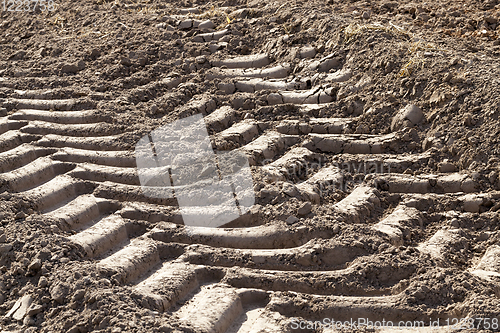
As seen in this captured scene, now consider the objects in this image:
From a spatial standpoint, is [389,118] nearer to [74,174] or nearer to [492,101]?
[492,101]

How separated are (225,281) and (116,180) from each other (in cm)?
122

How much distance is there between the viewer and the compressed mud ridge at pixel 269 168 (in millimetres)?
2381

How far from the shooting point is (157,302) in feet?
7.76

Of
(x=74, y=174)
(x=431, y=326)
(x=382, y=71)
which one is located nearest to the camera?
(x=431, y=326)

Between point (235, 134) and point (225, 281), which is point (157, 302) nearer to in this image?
point (225, 281)

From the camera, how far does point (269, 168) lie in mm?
3285

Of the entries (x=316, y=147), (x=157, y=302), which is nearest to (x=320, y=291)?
(x=157, y=302)

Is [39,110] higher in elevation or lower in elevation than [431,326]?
higher

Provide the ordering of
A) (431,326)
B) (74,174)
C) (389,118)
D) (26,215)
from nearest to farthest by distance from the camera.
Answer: (431,326)
(26,215)
(74,174)
(389,118)

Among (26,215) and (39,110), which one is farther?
(39,110)

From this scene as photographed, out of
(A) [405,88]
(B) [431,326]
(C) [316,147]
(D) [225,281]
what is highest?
(A) [405,88]

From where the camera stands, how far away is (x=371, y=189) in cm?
315

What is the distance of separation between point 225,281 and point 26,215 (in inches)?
50.0

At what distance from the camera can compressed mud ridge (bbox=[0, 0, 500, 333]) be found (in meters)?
2.38
